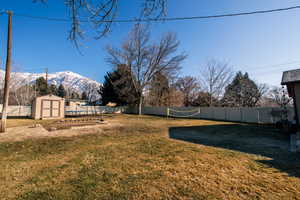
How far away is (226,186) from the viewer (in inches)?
83.9

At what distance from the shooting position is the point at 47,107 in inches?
515

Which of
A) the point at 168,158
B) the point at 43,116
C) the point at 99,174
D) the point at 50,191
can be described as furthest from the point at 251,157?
the point at 43,116

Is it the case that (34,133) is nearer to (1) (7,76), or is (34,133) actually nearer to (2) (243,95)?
(1) (7,76)

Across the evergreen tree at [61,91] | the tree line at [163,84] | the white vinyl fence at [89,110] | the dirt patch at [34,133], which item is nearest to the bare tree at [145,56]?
the tree line at [163,84]

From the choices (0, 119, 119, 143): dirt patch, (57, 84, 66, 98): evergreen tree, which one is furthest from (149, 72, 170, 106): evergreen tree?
(57, 84, 66, 98): evergreen tree

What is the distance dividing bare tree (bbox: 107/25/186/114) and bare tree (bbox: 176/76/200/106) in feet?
25.3

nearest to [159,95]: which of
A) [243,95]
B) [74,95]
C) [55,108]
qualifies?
[243,95]

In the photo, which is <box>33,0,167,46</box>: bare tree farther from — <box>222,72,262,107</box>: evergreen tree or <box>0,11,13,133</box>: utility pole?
<box>222,72,262,107</box>: evergreen tree

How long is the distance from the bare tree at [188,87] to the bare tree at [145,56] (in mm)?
7722

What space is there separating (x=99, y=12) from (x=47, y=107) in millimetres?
14612

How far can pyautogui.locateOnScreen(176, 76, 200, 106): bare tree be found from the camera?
24.2 meters

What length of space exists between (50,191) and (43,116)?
14006 mm

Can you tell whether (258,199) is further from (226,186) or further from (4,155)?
(4,155)

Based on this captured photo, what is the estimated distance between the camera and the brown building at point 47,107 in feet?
41.4
